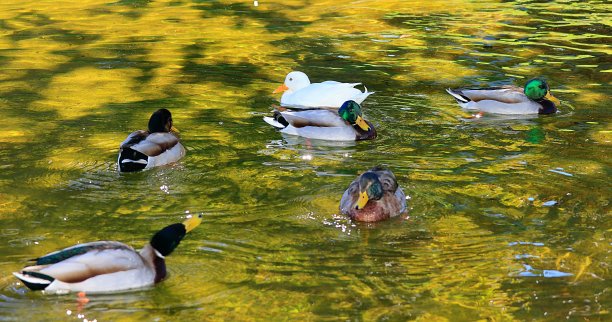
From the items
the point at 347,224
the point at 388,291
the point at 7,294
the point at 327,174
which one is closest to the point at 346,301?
the point at 388,291

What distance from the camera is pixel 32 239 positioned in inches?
375

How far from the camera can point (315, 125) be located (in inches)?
533

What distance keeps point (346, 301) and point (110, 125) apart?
6489mm

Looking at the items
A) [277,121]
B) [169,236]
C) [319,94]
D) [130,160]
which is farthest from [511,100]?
[169,236]

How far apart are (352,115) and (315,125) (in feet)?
1.69

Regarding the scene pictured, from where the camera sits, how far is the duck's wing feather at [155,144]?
38.1 feet

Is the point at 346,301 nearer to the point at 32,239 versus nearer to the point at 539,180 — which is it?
the point at 32,239

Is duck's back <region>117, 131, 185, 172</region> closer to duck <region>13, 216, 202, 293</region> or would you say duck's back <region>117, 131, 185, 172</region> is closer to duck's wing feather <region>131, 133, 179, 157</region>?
duck's wing feather <region>131, 133, 179, 157</region>

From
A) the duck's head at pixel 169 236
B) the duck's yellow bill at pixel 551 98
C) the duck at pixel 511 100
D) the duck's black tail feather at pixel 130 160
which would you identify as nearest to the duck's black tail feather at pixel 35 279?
the duck's head at pixel 169 236

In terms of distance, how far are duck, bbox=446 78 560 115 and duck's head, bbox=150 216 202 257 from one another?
697 centimetres

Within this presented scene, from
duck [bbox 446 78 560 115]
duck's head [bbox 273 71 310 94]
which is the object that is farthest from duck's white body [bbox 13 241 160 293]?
duck's head [bbox 273 71 310 94]

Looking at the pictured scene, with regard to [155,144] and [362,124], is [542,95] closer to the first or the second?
[362,124]

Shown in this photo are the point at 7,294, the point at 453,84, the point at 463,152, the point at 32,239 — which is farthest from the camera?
the point at 453,84

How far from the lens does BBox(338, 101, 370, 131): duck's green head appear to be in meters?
13.2
